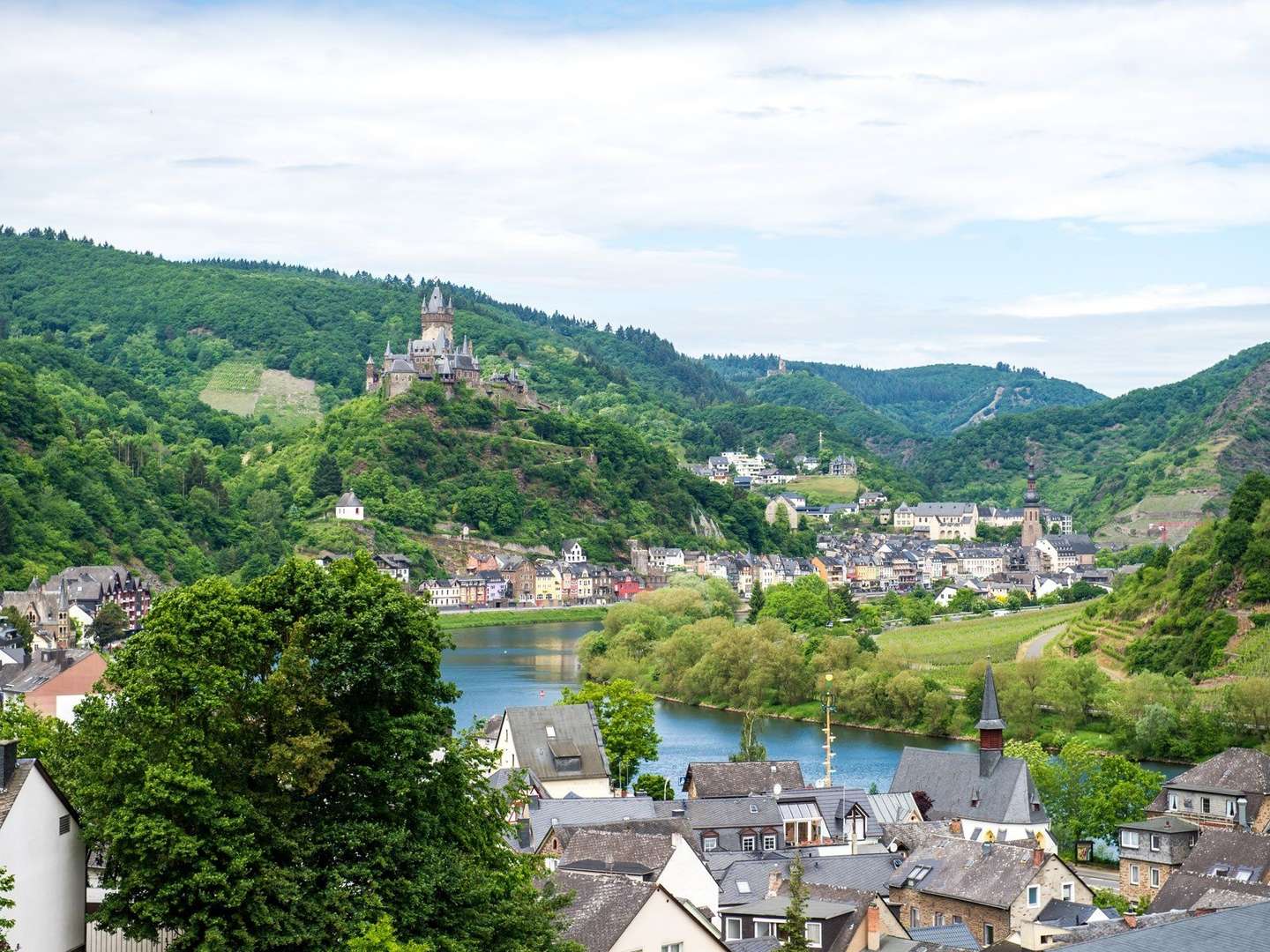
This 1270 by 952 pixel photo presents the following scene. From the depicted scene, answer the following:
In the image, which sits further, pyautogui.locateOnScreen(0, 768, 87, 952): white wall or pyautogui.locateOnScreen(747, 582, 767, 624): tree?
pyautogui.locateOnScreen(747, 582, 767, 624): tree

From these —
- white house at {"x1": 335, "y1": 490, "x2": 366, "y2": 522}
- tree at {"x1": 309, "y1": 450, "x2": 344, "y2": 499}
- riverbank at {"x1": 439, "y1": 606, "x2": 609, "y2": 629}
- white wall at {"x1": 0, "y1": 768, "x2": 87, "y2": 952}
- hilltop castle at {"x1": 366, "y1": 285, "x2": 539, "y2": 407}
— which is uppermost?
hilltop castle at {"x1": 366, "y1": 285, "x2": 539, "y2": 407}

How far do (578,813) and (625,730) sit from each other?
1341 cm

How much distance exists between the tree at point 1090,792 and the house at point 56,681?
87.7 ft

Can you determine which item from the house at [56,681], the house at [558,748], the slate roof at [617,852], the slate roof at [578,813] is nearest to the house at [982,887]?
the slate roof at [617,852]

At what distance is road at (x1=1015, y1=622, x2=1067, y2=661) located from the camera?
268 ft

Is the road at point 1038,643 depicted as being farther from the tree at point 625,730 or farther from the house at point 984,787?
Answer: the house at point 984,787

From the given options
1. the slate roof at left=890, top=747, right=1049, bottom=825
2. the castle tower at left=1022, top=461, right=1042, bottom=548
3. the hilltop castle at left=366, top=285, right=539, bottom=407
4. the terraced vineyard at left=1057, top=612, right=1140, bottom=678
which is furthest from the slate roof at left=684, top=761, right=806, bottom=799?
the castle tower at left=1022, top=461, right=1042, bottom=548

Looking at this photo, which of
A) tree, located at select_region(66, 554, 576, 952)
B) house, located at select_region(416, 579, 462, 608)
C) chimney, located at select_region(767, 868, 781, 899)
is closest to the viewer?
tree, located at select_region(66, 554, 576, 952)

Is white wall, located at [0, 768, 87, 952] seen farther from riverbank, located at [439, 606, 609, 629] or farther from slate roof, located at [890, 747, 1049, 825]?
riverbank, located at [439, 606, 609, 629]

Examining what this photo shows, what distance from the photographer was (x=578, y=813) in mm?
35344

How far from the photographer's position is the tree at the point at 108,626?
80.7 m

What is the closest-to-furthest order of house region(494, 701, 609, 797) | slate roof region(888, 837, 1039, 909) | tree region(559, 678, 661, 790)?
1. slate roof region(888, 837, 1039, 909)
2. house region(494, 701, 609, 797)
3. tree region(559, 678, 661, 790)

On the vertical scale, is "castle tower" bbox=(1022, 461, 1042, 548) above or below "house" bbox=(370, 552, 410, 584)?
above

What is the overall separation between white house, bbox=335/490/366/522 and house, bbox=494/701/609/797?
91025 mm
